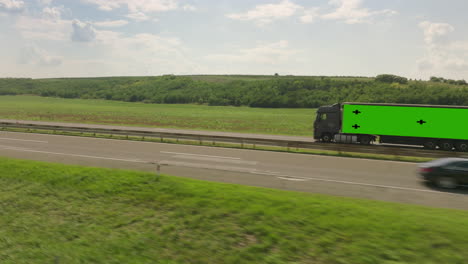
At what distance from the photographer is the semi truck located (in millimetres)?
22625

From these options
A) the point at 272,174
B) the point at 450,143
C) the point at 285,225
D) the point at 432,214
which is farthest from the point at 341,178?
the point at 450,143

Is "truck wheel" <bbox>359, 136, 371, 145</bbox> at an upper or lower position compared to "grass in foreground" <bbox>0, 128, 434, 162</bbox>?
upper

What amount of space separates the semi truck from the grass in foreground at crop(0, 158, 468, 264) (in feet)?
54.0

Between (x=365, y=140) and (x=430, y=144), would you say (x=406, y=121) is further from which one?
(x=365, y=140)

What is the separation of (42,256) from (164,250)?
2742 mm

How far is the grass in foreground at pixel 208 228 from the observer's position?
22.1 feet

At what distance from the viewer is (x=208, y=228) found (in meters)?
7.99

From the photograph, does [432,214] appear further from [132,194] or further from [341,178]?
[132,194]

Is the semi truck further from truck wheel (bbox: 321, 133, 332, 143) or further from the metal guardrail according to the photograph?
the metal guardrail

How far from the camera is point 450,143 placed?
75.9ft

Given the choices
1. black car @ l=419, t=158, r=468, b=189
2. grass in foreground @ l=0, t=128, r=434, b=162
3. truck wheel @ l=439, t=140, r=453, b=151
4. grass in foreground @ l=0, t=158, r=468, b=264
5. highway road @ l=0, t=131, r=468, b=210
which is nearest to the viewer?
grass in foreground @ l=0, t=158, r=468, b=264

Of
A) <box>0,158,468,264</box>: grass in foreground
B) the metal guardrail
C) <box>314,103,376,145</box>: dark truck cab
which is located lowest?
<box>0,158,468,264</box>: grass in foreground

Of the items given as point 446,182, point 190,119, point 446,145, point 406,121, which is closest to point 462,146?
point 446,145

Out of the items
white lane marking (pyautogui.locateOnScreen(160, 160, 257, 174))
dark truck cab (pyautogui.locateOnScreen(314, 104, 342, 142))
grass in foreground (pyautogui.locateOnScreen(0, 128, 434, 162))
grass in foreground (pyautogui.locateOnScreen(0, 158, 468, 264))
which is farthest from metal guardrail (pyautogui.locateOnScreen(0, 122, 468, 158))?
grass in foreground (pyautogui.locateOnScreen(0, 158, 468, 264))
